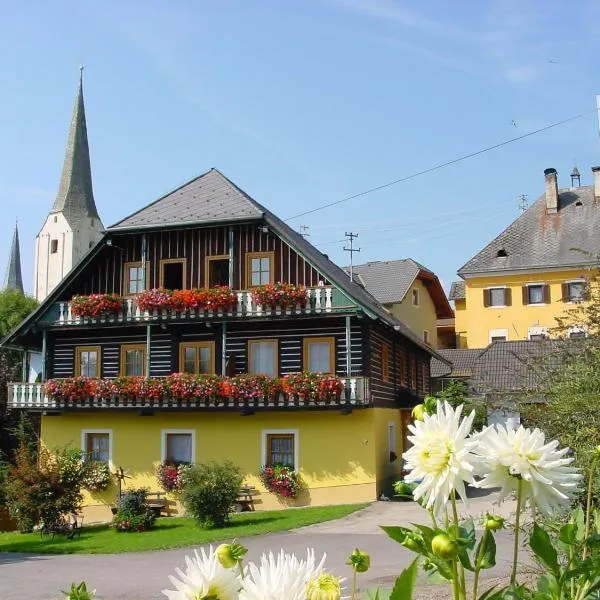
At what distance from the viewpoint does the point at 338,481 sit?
25156 mm

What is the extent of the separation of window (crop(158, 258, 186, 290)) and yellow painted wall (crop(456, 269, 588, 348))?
75.9 ft

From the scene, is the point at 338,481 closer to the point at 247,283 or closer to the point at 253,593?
the point at 247,283

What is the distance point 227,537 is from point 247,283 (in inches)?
390

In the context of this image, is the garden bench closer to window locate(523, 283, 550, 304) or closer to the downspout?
the downspout

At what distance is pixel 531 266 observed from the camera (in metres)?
46.1

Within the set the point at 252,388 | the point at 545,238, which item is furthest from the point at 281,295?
the point at 545,238

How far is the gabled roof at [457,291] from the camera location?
5756 cm

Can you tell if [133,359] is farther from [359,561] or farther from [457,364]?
[359,561]

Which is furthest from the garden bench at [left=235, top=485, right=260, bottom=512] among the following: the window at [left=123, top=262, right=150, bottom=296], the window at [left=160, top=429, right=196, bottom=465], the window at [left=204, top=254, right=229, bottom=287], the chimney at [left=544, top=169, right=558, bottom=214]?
the chimney at [left=544, top=169, right=558, bottom=214]

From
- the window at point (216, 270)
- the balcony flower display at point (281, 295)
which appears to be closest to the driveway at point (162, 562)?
the balcony flower display at point (281, 295)

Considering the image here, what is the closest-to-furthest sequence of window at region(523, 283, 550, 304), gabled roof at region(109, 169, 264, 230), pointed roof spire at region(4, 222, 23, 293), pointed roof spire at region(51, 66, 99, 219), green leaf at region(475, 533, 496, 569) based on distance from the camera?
1. green leaf at region(475, 533, 496, 569)
2. gabled roof at region(109, 169, 264, 230)
3. window at region(523, 283, 550, 304)
4. pointed roof spire at region(51, 66, 99, 219)
5. pointed roof spire at region(4, 222, 23, 293)

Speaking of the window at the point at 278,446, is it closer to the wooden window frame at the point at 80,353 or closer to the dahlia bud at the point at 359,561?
the wooden window frame at the point at 80,353

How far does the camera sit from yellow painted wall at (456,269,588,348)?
45719 millimetres

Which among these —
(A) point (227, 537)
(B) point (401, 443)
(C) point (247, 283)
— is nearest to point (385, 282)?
(B) point (401, 443)
